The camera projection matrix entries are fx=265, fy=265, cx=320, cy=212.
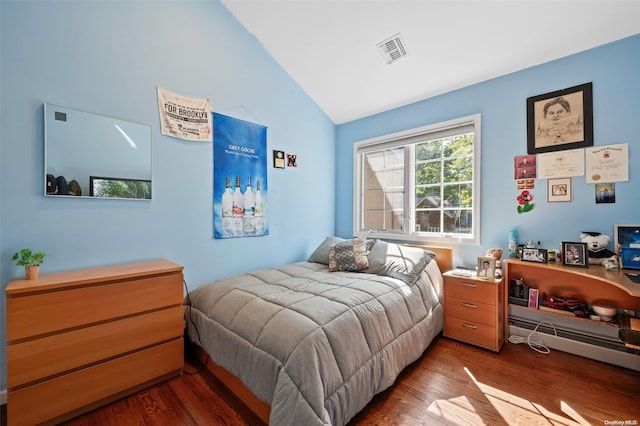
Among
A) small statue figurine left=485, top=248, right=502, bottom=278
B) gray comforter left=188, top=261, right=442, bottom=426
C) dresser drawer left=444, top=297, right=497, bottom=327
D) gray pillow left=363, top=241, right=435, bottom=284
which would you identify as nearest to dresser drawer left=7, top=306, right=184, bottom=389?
gray comforter left=188, top=261, right=442, bottom=426

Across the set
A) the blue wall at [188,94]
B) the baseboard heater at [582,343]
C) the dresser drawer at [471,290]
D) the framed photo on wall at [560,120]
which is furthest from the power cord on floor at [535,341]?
the framed photo on wall at [560,120]

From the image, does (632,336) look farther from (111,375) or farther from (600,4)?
(111,375)

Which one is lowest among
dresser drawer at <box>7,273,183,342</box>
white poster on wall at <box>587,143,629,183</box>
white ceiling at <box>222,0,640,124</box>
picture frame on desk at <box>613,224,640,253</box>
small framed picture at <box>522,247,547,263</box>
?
dresser drawer at <box>7,273,183,342</box>

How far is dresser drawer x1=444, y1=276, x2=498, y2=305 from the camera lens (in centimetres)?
218

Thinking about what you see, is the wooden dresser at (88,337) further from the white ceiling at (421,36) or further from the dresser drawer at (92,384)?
the white ceiling at (421,36)

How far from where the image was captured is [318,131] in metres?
3.58

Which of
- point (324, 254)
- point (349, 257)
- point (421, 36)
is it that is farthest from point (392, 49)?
point (324, 254)

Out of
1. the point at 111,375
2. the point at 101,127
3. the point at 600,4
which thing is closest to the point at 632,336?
the point at 600,4

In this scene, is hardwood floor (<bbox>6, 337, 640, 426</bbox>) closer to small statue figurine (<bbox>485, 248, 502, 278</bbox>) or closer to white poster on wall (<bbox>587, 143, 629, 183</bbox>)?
small statue figurine (<bbox>485, 248, 502, 278</bbox>)

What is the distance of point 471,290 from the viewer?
2.29 meters

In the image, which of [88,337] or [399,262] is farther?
[399,262]

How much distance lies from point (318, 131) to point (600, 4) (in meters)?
2.65

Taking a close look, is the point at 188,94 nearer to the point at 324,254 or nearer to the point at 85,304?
the point at 85,304

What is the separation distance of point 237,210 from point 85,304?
137cm
